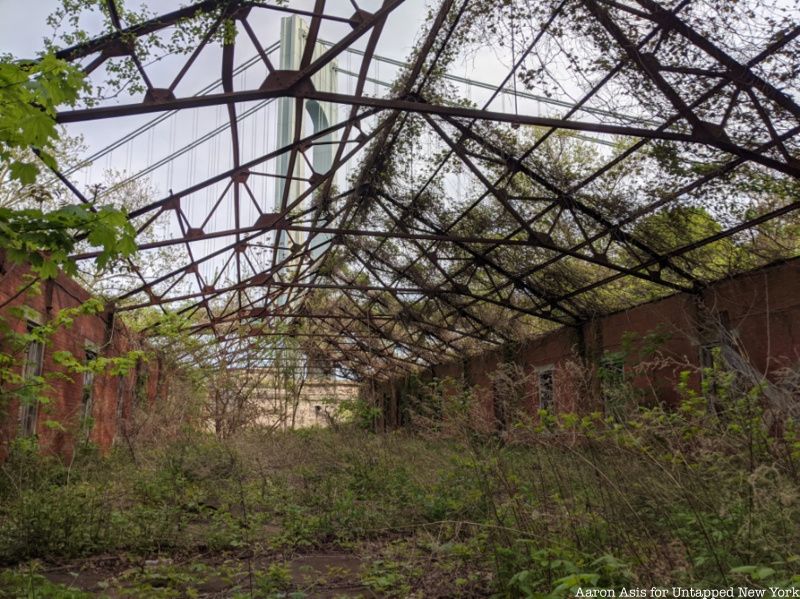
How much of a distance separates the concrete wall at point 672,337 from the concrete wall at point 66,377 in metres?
6.89

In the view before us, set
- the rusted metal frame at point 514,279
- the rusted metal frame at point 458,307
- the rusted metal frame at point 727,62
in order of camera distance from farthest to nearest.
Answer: the rusted metal frame at point 458,307 → the rusted metal frame at point 514,279 → the rusted metal frame at point 727,62

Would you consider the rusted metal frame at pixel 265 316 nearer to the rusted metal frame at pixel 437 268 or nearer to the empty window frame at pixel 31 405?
the rusted metal frame at pixel 437 268

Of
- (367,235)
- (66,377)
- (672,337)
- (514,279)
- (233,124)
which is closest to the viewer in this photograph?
(233,124)

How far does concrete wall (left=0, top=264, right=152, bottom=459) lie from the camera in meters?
9.52

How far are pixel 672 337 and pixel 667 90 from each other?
6.77 meters

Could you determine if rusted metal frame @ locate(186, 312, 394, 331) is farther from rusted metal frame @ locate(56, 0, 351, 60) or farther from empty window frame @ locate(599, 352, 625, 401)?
rusted metal frame @ locate(56, 0, 351, 60)

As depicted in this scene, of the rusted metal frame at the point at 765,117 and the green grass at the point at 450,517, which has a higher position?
the rusted metal frame at the point at 765,117

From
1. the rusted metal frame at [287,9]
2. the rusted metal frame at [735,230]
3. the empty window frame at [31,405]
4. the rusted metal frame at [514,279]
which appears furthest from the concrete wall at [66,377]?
the rusted metal frame at [735,230]

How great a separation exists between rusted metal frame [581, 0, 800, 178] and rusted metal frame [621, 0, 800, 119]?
0.42 metres

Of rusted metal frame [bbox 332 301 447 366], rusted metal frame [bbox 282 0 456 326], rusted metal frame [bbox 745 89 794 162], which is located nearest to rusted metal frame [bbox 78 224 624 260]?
rusted metal frame [bbox 282 0 456 326]

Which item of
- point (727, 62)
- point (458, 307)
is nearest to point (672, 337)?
point (458, 307)

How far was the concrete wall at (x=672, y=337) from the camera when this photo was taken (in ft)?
32.2

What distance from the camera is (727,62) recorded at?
694 centimetres

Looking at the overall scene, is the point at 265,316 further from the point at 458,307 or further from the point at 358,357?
the point at 458,307
